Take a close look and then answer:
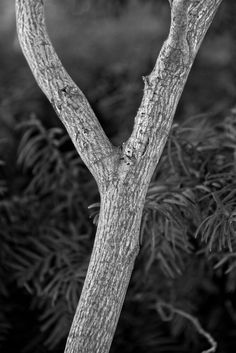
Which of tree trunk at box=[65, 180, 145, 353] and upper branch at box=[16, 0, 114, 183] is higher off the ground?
upper branch at box=[16, 0, 114, 183]

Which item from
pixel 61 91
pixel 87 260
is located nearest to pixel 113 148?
pixel 61 91

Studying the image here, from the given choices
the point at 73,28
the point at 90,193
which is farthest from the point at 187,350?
the point at 73,28

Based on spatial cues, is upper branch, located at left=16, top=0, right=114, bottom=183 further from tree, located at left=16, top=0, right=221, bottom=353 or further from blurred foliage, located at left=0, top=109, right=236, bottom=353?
blurred foliage, located at left=0, top=109, right=236, bottom=353

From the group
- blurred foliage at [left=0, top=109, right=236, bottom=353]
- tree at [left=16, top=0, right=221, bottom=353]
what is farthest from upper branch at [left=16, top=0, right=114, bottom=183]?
blurred foliage at [left=0, top=109, right=236, bottom=353]

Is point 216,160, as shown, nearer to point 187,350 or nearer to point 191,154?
point 191,154

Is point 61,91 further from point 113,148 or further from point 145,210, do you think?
point 145,210

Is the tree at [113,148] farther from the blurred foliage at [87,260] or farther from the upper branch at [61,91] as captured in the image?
the blurred foliage at [87,260]

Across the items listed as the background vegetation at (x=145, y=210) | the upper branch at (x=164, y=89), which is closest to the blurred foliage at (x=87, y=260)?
the background vegetation at (x=145, y=210)
